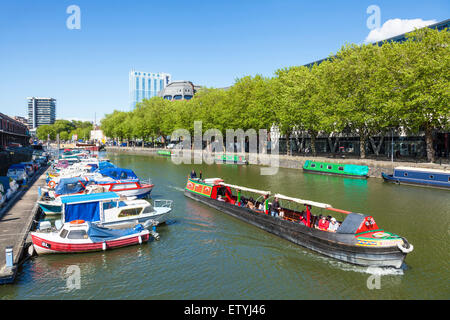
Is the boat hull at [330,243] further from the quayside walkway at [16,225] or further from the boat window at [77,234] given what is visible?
the quayside walkway at [16,225]

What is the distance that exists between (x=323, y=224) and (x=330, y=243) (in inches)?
100

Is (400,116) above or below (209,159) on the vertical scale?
above

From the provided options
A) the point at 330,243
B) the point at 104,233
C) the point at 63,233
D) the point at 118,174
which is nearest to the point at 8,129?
the point at 118,174

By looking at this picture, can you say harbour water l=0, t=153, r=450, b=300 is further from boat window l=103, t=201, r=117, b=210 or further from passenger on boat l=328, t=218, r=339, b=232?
boat window l=103, t=201, r=117, b=210

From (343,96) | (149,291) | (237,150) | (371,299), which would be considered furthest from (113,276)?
(237,150)

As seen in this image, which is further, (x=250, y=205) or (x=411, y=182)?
(x=411, y=182)

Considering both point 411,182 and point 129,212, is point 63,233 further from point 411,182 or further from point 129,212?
point 411,182

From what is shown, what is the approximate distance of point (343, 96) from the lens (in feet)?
200

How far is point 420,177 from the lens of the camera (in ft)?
148

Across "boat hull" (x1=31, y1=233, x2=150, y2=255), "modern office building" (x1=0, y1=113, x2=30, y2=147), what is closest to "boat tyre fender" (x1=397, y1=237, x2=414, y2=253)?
"boat hull" (x1=31, y1=233, x2=150, y2=255)

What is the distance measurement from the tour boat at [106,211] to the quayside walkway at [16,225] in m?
3.28

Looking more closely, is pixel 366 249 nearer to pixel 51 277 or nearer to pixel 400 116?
pixel 51 277

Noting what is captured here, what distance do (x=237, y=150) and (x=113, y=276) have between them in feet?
267

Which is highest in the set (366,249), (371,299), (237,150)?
(237,150)
